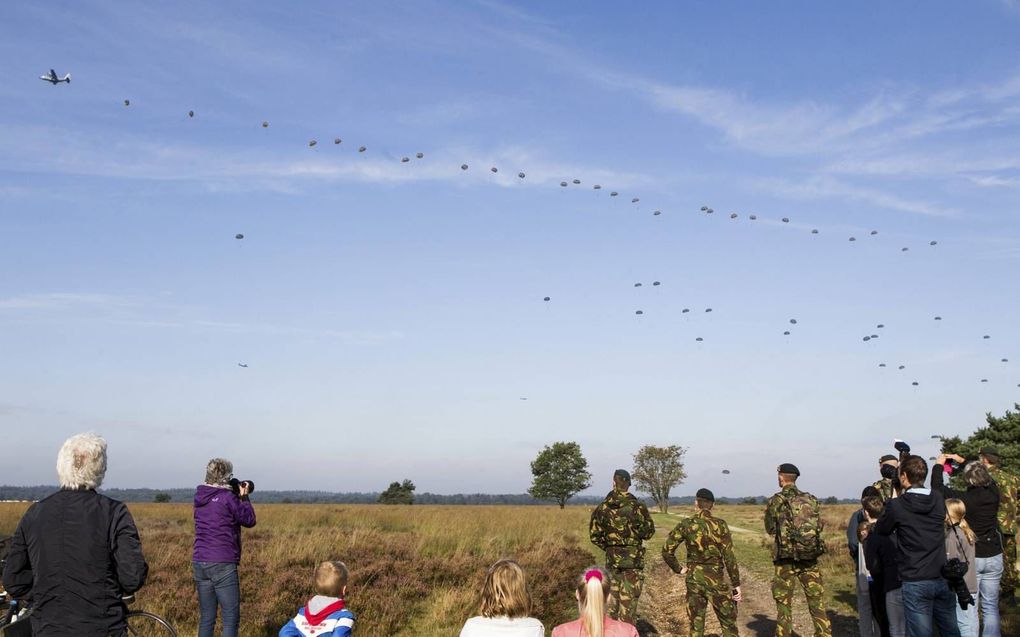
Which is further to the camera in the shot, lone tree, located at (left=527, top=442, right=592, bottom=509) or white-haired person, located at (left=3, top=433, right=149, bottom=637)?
lone tree, located at (left=527, top=442, right=592, bottom=509)

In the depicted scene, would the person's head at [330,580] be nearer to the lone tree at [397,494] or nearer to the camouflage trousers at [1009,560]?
the camouflage trousers at [1009,560]

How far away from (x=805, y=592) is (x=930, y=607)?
8.15ft

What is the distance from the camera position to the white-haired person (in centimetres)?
583

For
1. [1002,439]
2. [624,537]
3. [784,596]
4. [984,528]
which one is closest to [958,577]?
[984,528]

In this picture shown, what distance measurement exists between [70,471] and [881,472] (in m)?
9.51

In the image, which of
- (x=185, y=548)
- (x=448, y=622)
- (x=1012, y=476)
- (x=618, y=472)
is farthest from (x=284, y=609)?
(x=1012, y=476)

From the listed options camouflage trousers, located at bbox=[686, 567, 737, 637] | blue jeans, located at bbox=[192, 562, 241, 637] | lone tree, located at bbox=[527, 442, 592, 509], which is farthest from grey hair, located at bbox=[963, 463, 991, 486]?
lone tree, located at bbox=[527, 442, 592, 509]

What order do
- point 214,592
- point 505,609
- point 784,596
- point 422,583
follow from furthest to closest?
point 422,583
point 784,596
point 214,592
point 505,609

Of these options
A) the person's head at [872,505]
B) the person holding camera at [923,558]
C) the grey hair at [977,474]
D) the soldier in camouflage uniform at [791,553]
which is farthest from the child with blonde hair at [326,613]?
the grey hair at [977,474]

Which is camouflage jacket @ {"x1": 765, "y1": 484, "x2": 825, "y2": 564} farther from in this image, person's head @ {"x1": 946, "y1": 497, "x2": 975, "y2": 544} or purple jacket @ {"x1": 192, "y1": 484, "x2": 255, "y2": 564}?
purple jacket @ {"x1": 192, "y1": 484, "x2": 255, "y2": 564}

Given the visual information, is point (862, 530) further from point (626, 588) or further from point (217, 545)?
point (217, 545)

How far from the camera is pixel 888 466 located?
1111 cm

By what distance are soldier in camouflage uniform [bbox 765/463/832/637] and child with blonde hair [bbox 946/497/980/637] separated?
6.28 ft

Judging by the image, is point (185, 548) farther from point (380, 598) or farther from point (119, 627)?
point (119, 627)
